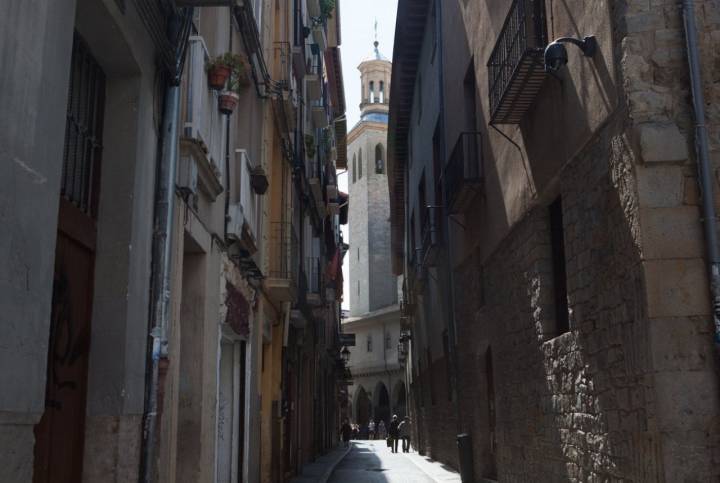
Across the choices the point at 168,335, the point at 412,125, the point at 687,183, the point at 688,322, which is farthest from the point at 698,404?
the point at 412,125

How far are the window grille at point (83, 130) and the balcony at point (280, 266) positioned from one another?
23.4 ft

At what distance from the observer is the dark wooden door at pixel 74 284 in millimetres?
5105

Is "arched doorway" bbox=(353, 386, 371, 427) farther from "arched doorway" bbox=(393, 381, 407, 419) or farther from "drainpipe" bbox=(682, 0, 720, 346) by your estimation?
"drainpipe" bbox=(682, 0, 720, 346)

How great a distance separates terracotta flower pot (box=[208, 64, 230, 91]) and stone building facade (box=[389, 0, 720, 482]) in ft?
9.60

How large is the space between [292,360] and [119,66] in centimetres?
1210

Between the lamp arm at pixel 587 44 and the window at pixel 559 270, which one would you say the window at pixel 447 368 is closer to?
the window at pixel 559 270

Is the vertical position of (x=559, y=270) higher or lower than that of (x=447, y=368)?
higher

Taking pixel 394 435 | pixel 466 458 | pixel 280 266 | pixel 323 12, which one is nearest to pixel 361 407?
pixel 394 435

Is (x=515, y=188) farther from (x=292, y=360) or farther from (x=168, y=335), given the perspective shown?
(x=292, y=360)

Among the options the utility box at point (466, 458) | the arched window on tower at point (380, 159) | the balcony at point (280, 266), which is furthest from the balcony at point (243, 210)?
the arched window on tower at point (380, 159)

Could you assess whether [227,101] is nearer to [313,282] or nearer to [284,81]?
[284,81]

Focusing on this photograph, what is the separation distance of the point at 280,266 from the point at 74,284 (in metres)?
8.11

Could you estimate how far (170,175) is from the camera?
21.8ft

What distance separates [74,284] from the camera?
5504 millimetres
